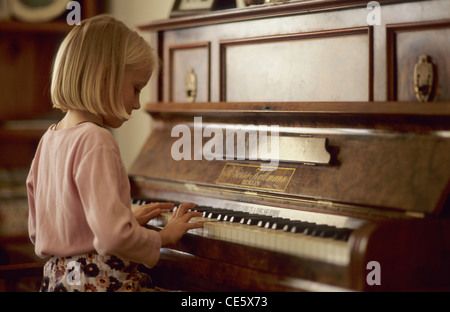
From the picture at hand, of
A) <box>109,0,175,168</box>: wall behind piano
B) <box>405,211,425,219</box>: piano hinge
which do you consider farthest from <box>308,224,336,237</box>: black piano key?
<box>109,0,175,168</box>: wall behind piano

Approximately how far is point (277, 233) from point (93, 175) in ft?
1.94

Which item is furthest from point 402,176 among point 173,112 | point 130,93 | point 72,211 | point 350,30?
point 173,112

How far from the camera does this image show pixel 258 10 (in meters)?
2.46

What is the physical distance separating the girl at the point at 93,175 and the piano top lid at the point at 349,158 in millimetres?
590

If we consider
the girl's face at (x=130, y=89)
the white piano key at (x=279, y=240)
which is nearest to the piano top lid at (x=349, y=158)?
the white piano key at (x=279, y=240)

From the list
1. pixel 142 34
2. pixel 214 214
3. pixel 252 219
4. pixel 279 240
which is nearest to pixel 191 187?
pixel 214 214

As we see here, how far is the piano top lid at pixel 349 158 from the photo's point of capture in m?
1.92

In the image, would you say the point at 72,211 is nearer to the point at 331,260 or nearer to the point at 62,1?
the point at 331,260

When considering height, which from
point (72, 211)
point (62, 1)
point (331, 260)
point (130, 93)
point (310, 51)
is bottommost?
point (331, 260)

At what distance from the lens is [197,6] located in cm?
296

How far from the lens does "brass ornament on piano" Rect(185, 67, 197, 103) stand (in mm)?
2838

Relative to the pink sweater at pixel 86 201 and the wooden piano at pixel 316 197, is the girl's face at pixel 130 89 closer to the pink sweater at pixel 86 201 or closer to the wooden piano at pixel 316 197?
the pink sweater at pixel 86 201

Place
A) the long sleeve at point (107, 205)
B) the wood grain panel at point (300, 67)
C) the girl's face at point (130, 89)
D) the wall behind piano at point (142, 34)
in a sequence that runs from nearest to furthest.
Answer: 1. the long sleeve at point (107, 205)
2. the girl's face at point (130, 89)
3. the wood grain panel at point (300, 67)
4. the wall behind piano at point (142, 34)
